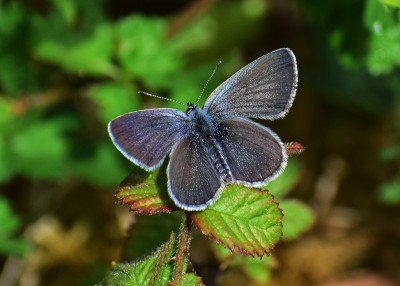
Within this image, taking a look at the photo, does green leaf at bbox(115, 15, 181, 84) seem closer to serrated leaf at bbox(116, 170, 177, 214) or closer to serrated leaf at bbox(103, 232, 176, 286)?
serrated leaf at bbox(116, 170, 177, 214)

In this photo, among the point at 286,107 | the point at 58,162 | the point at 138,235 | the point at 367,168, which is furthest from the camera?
the point at 367,168

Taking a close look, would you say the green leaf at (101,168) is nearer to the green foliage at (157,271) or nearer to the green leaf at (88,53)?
the green leaf at (88,53)

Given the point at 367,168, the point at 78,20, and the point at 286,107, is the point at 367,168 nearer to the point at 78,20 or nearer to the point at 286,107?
the point at 78,20

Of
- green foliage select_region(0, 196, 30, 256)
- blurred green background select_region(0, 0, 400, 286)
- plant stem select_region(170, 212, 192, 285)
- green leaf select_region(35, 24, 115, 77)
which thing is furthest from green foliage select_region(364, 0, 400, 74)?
green foliage select_region(0, 196, 30, 256)

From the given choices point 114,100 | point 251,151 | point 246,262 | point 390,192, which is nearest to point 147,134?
point 251,151

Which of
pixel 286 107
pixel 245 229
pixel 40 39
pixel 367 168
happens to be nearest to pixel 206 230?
pixel 245 229
